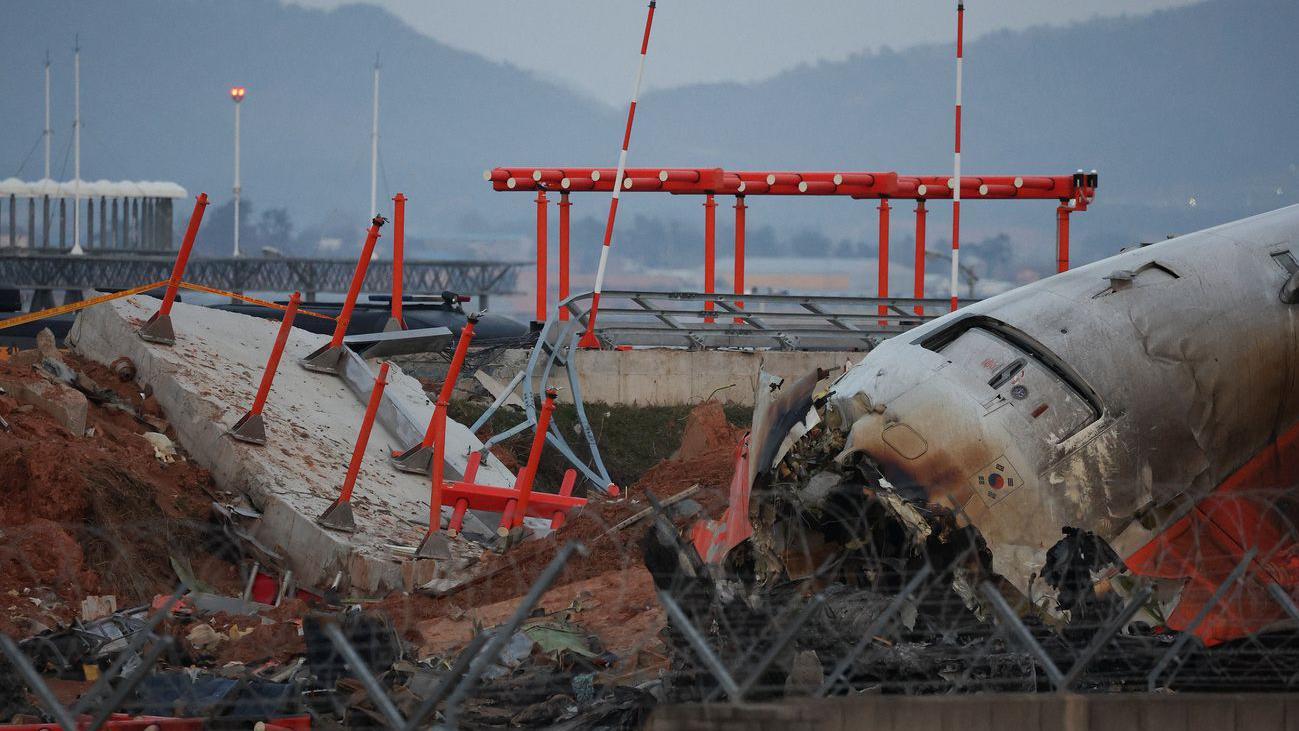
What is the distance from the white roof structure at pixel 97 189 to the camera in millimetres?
75125

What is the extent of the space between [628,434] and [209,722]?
1284 cm

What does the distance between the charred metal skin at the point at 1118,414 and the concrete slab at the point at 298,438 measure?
160 inches

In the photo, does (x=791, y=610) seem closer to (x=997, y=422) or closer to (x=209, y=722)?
(x=997, y=422)

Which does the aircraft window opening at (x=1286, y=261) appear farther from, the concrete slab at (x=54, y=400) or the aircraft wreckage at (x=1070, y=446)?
the concrete slab at (x=54, y=400)

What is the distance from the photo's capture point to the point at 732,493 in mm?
9945

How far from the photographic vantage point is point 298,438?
1448cm

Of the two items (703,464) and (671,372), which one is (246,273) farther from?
(703,464)

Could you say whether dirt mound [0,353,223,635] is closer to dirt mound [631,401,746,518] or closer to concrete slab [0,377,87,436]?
concrete slab [0,377,87,436]

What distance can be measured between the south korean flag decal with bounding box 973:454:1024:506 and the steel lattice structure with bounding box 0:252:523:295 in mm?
49558

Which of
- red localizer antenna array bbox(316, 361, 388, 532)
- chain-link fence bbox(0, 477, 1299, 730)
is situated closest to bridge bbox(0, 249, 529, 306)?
red localizer antenna array bbox(316, 361, 388, 532)

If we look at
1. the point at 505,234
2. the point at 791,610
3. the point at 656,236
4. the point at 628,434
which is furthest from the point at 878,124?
the point at 791,610

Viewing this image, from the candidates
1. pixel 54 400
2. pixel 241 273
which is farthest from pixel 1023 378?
pixel 241 273

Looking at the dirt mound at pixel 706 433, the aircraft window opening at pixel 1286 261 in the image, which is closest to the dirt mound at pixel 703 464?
the dirt mound at pixel 706 433

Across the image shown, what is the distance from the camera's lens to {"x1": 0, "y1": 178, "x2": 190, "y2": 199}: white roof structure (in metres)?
75.1
